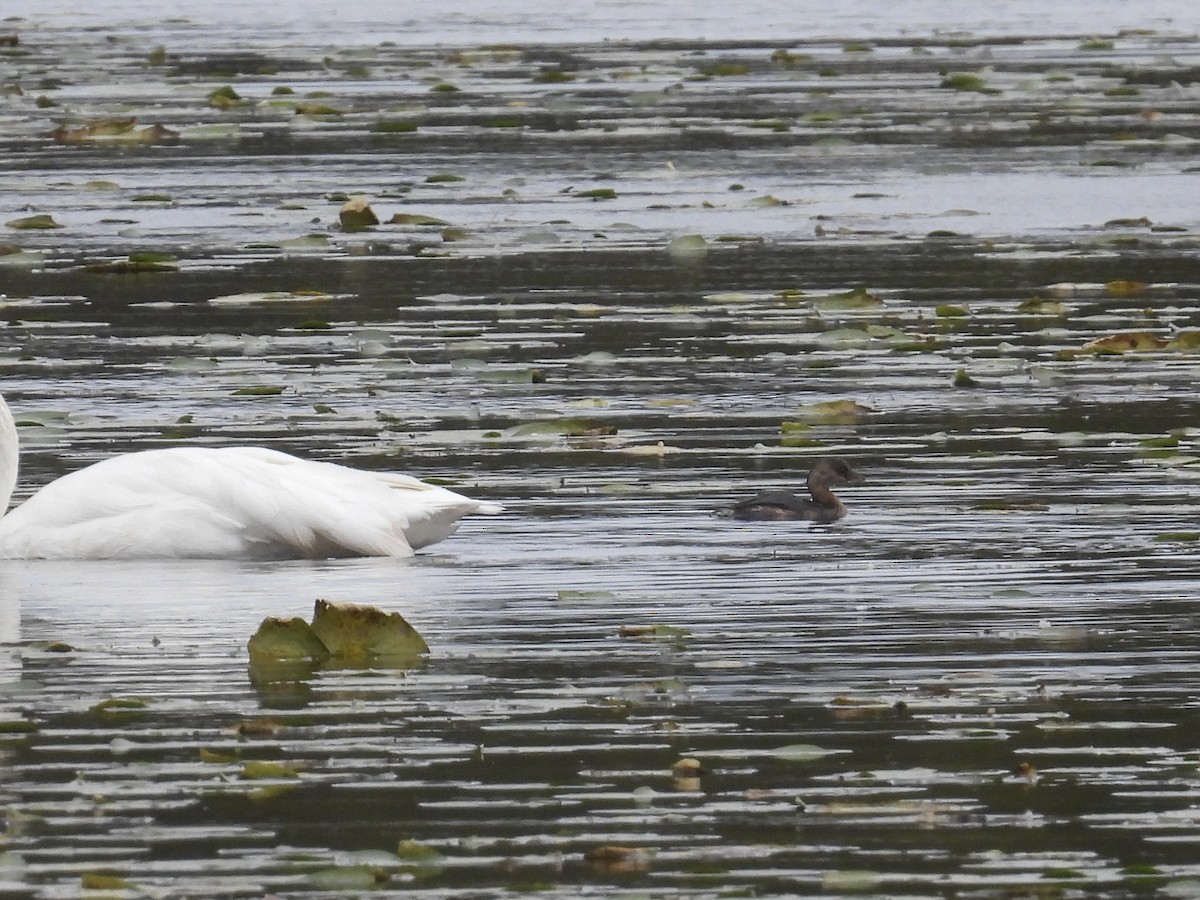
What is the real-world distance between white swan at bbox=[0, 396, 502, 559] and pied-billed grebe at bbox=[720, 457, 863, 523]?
0.86 meters

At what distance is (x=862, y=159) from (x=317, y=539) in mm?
12248

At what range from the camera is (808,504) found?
10.4 metres

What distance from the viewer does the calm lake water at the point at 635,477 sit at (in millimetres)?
6617

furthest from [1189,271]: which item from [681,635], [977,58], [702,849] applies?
[977,58]

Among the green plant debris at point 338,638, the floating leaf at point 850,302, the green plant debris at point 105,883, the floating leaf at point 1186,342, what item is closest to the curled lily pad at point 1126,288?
the floating leaf at point 850,302

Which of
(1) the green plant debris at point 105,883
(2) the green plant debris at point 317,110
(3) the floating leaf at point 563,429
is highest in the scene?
(2) the green plant debris at point 317,110

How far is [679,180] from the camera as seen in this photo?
830 inches

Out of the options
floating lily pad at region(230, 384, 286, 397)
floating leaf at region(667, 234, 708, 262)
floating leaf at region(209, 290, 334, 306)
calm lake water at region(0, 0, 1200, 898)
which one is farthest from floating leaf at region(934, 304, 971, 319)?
floating lily pad at region(230, 384, 286, 397)

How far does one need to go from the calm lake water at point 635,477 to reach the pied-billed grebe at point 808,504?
11cm

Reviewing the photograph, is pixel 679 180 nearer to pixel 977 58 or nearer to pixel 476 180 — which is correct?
pixel 476 180

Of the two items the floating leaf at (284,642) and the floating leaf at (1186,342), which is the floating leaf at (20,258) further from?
the floating leaf at (284,642)

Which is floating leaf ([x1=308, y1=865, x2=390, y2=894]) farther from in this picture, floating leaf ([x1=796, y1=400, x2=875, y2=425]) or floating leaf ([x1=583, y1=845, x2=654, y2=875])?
floating leaf ([x1=796, y1=400, x2=875, y2=425])

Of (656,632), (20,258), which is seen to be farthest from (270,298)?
(656,632)

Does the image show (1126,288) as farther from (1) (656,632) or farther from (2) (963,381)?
(1) (656,632)
